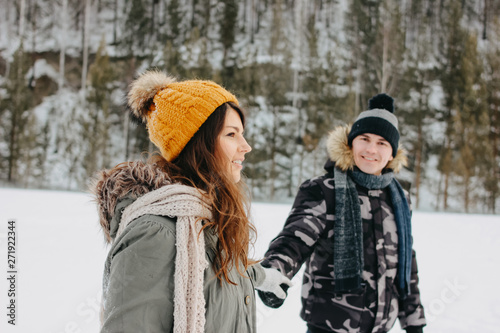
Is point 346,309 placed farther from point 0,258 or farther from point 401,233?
point 0,258

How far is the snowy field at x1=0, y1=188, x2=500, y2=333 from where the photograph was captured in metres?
2.88

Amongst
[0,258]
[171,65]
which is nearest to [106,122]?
[171,65]

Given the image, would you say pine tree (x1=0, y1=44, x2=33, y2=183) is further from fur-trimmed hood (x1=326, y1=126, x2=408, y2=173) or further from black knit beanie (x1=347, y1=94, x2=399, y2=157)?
black knit beanie (x1=347, y1=94, x2=399, y2=157)

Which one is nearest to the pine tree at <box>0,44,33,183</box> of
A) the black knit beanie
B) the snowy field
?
the snowy field

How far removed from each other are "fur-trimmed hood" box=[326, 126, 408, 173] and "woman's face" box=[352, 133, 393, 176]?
0.04 meters

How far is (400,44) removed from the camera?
1661 centimetres

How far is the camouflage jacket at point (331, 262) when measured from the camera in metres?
1.61

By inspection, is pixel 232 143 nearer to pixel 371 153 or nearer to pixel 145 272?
pixel 145 272

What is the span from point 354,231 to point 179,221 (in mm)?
1071

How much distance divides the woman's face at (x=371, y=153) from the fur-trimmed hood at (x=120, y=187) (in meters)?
1.22

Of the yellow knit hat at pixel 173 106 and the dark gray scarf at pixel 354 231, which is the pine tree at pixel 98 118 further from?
the yellow knit hat at pixel 173 106

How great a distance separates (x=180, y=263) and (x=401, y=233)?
1.32 m

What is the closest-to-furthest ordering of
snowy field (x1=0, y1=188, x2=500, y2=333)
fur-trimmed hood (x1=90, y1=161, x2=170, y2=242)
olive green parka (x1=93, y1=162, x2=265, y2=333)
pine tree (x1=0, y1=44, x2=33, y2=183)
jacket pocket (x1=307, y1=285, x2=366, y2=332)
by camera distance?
olive green parka (x1=93, y1=162, x2=265, y2=333)
fur-trimmed hood (x1=90, y1=161, x2=170, y2=242)
jacket pocket (x1=307, y1=285, x2=366, y2=332)
snowy field (x1=0, y1=188, x2=500, y2=333)
pine tree (x1=0, y1=44, x2=33, y2=183)

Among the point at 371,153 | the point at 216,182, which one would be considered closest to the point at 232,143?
the point at 216,182
